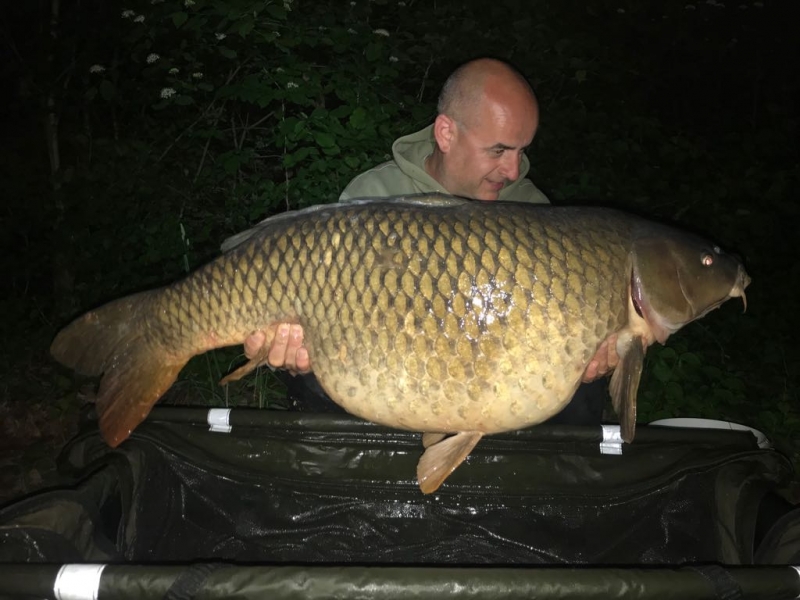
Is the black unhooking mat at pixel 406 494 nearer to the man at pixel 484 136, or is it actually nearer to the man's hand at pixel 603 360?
the man's hand at pixel 603 360

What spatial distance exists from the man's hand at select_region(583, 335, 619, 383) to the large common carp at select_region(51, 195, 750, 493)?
3 centimetres

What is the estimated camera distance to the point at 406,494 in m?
1.83

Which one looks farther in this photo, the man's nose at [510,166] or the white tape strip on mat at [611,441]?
the man's nose at [510,166]

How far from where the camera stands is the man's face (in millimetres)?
2053

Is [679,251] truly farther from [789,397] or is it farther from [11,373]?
[11,373]

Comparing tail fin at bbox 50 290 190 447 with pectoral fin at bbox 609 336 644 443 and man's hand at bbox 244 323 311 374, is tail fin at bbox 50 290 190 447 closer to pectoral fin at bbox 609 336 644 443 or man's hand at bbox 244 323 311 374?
man's hand at bbox 244 323 311 374

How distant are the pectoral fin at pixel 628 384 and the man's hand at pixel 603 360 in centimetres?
3

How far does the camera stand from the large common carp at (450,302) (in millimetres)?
1389

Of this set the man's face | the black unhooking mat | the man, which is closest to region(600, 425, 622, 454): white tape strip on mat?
the black unhooking mat

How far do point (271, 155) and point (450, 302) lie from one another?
2.28 m

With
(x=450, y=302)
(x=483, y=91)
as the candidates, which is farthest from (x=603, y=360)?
(x=483, y=91)

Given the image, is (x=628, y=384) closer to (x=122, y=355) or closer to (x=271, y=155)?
(x=122, y=355)

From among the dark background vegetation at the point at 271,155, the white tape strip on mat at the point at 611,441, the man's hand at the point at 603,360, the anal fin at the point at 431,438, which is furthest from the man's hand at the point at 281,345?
the dark background vegetation at the point at 271,155

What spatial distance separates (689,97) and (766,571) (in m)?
5.33
